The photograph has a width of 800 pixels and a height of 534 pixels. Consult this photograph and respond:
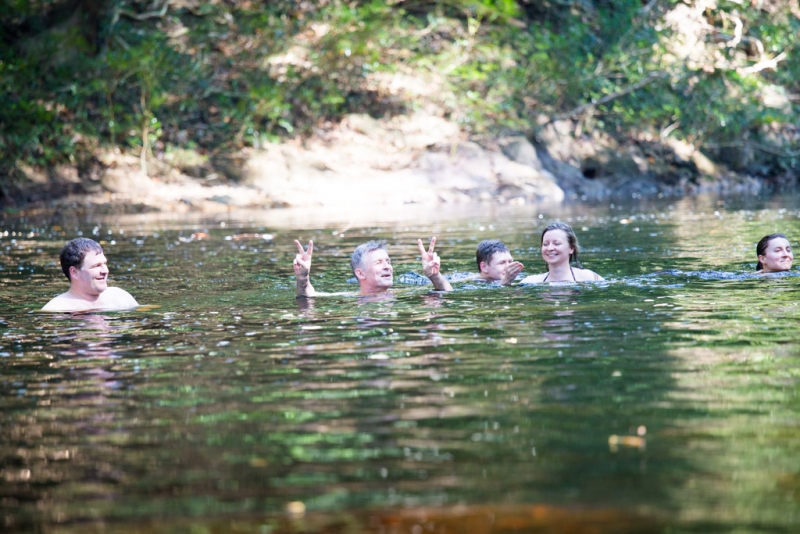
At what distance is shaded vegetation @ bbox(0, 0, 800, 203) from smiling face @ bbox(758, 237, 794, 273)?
67.2 feet

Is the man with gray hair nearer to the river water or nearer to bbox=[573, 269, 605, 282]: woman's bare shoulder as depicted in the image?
the river water

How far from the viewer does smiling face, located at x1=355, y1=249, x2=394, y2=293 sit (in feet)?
35.4

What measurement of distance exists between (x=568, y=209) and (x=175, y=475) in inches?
854

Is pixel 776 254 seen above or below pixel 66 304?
below

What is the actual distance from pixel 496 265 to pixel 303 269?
2533 mm

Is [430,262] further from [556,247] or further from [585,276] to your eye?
[585,276]

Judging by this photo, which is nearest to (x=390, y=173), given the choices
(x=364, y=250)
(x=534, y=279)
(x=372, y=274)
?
(x=534, y=279)

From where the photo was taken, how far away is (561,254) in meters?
11.4

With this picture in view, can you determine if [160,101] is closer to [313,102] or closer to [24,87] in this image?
[24,87]

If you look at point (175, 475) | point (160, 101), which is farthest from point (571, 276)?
point (160, 101)

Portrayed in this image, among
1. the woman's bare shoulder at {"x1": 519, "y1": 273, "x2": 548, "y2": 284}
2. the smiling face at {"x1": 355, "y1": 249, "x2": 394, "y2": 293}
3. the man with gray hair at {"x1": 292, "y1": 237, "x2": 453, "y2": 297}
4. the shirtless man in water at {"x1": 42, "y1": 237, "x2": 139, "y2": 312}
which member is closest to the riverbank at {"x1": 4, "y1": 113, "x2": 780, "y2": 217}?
the woman's bare shoulder at {"x1": 519, "y1": 273, "x2": 548, "y2": 284}

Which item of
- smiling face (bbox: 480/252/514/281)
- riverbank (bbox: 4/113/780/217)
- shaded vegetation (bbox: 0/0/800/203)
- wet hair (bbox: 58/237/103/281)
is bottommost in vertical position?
smiling face (bbox: 480/252/514/281)

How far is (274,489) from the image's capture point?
14.8 ft

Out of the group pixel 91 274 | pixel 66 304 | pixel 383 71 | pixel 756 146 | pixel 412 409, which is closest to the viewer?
pixel 412 409
